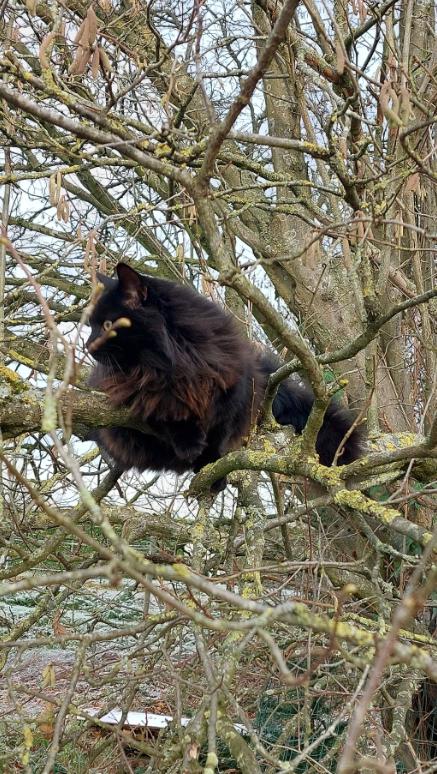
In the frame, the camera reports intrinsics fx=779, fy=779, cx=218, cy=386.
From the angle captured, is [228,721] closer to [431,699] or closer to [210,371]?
[210,371]

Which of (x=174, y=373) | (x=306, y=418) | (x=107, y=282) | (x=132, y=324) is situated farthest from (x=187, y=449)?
(x=107, y=282)

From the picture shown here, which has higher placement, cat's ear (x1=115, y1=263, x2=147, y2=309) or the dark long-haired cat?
cat's ear (x1=115, y1=263, x2=147, y2=309)

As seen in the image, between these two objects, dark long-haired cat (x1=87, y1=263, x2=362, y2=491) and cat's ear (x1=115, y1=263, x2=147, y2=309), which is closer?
dark long-haired cat (x1=87, y1=263, x2=362, y2=491)

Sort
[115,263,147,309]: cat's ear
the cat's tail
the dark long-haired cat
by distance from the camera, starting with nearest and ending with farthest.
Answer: the dark long-haired cat
[115,263,147,309]: cat's ear
the cat's tail

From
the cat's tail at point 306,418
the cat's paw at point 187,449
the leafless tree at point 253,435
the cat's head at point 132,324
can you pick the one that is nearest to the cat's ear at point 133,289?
the cat's head at point 132,324

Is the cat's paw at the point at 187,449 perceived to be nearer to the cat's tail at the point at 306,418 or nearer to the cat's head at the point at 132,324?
→ the cat's head at the point at 132,324

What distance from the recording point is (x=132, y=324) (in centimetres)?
352

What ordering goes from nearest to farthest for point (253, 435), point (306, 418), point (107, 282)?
point (253, 435) → point (107, 282) → point (306, 418)

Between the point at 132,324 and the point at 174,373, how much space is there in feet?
0.98

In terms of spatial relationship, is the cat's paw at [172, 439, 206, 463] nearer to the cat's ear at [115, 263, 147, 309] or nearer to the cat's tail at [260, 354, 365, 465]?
the cat's tail at [260, 354, 365, 465]

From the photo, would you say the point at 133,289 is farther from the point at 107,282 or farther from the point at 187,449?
the point at 187,449

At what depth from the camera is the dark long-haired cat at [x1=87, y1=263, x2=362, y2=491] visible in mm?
3445

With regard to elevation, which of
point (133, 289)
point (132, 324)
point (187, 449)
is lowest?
point (187, 449)

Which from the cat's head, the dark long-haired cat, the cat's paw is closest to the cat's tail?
the dark long-haired cat
